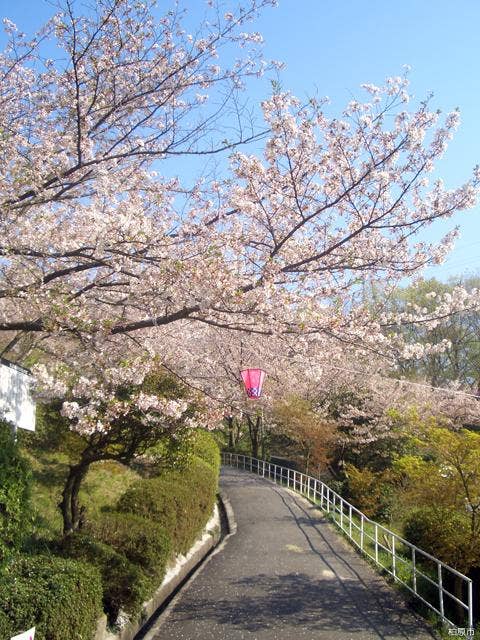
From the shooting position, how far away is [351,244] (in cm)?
618

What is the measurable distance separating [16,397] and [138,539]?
3.19m

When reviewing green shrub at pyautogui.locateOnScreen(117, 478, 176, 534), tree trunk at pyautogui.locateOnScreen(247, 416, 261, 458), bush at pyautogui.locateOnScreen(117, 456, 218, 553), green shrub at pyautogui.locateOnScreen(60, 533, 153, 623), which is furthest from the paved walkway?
tree trunk at pyautogui.locateOnScreen(247, 416, 261, 458)

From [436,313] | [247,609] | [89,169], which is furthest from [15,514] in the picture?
[436,313]

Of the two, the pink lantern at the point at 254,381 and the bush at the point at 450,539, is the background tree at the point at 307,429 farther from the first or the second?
the bush at the point at 450,539

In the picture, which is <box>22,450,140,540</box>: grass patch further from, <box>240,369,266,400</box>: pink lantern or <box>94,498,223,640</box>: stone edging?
<box>240,369,266,400</box>: pink lantern

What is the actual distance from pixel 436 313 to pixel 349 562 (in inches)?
235

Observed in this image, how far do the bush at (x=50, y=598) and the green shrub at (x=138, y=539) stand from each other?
1.87 meters

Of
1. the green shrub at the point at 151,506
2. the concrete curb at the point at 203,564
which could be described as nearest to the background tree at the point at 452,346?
the concrete curb at the point at 203,564

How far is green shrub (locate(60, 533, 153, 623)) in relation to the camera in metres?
6.21

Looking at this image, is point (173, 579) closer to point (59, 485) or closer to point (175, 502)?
point (175, 502)

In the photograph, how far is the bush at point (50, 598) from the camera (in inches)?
162

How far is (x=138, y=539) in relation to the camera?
24.1 feet

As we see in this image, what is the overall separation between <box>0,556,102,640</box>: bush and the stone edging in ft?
1.59

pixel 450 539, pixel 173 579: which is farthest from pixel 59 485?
pixel 450 539
